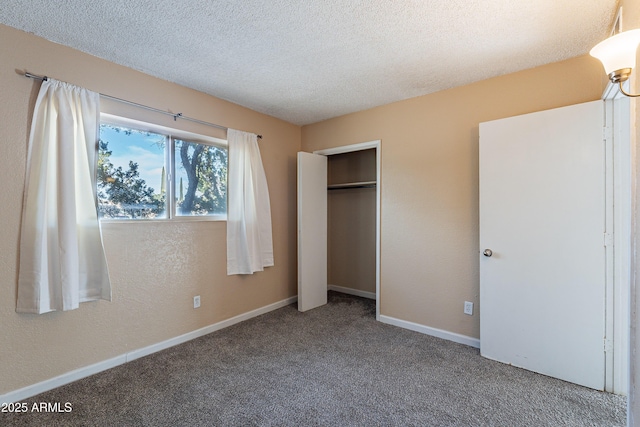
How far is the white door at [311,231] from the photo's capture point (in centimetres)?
365

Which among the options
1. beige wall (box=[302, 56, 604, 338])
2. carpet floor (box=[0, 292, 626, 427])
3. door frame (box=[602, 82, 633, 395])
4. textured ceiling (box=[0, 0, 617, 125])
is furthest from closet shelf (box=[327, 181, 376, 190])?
door frame (box=[602, 82, 633, 395])

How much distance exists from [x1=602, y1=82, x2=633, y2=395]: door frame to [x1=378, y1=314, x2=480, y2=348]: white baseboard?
909mm

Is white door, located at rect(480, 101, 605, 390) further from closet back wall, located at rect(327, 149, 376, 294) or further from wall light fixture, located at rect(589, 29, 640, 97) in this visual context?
closet back wall, located at rect(327, 149, 376, 294)

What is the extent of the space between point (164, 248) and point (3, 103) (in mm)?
1465

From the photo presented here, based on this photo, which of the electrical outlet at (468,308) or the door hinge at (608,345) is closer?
the door hinge at (608,345)

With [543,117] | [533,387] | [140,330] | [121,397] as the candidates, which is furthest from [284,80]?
[533,387]

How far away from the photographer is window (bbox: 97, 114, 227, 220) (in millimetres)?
2371

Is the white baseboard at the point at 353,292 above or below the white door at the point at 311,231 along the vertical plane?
below

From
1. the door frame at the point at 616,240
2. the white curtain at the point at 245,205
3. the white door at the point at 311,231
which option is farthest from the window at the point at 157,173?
the door frame at the point at 616,240

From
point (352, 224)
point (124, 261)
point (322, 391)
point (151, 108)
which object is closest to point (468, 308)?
point (322, 391)

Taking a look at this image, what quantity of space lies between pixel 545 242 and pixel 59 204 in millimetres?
3645

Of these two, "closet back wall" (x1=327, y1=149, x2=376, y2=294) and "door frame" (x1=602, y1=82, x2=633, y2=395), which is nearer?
"door frame" (x1=602, y1=82, x2=633, y2=395)

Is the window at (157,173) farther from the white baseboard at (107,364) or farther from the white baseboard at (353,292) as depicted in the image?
the white baseboard at (353,292)

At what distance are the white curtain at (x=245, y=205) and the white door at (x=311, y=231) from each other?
1.64 ft
